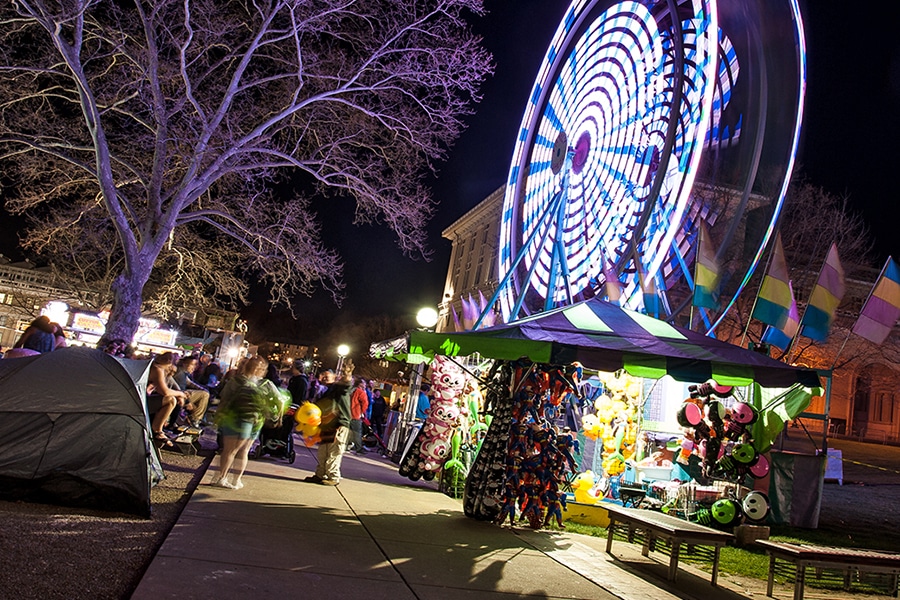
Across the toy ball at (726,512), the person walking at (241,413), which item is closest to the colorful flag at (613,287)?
the toy ball at (726,512)

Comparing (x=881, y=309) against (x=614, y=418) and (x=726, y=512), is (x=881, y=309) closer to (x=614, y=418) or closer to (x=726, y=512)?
(x=726, y=512)

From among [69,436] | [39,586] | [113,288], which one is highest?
[113,288]

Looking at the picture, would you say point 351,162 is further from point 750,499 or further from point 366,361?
point 366,361

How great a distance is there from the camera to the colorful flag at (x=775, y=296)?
35.8 ft

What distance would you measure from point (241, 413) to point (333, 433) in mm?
1722

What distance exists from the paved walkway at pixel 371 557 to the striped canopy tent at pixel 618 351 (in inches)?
75.8

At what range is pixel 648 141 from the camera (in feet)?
37.9

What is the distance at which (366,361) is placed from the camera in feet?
232

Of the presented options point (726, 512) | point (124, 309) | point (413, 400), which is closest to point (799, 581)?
point (726, 512)

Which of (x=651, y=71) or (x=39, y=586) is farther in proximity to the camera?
(x=651, y=71)

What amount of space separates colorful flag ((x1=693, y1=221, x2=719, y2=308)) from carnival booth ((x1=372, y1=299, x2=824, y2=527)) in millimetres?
1469

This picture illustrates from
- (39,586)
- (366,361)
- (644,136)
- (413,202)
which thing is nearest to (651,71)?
(644,136)

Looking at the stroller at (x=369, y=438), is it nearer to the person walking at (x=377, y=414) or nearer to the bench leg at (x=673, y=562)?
the person walking at (x=377, y=414)

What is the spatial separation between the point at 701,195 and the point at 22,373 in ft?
30.6
